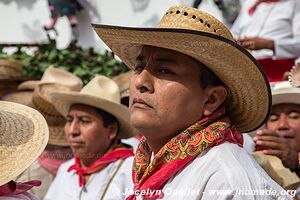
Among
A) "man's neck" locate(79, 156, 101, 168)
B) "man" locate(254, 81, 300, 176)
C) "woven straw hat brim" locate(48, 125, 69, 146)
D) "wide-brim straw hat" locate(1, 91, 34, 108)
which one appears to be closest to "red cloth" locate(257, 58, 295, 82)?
"man" locate(254, 81, 300, 176)

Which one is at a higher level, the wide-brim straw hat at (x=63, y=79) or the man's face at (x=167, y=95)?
the man's face at (x=167, y=95)

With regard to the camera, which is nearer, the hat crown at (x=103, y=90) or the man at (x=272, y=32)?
the hat crown at (x=103, y=90)

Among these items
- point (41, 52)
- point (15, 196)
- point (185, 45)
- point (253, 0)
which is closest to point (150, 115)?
point (185, 45)

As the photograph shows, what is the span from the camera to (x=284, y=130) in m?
4.23

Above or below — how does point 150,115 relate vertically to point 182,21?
below

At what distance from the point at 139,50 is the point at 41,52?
15.4 ft

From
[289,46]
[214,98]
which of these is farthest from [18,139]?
[289,46]

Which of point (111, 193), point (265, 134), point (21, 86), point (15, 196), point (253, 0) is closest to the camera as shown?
point (15, 196)

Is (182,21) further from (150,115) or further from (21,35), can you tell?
(21,35)

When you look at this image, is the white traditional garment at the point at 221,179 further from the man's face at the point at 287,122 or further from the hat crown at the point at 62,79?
the hat crown at the point at 62,79

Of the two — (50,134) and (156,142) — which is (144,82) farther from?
(50,134)

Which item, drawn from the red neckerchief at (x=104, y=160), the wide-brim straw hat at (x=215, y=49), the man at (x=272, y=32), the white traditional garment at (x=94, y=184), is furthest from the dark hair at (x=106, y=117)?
the wide-brim straw hat at (x=215, y=49)

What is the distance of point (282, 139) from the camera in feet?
12.8

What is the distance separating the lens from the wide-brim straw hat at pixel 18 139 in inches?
114
